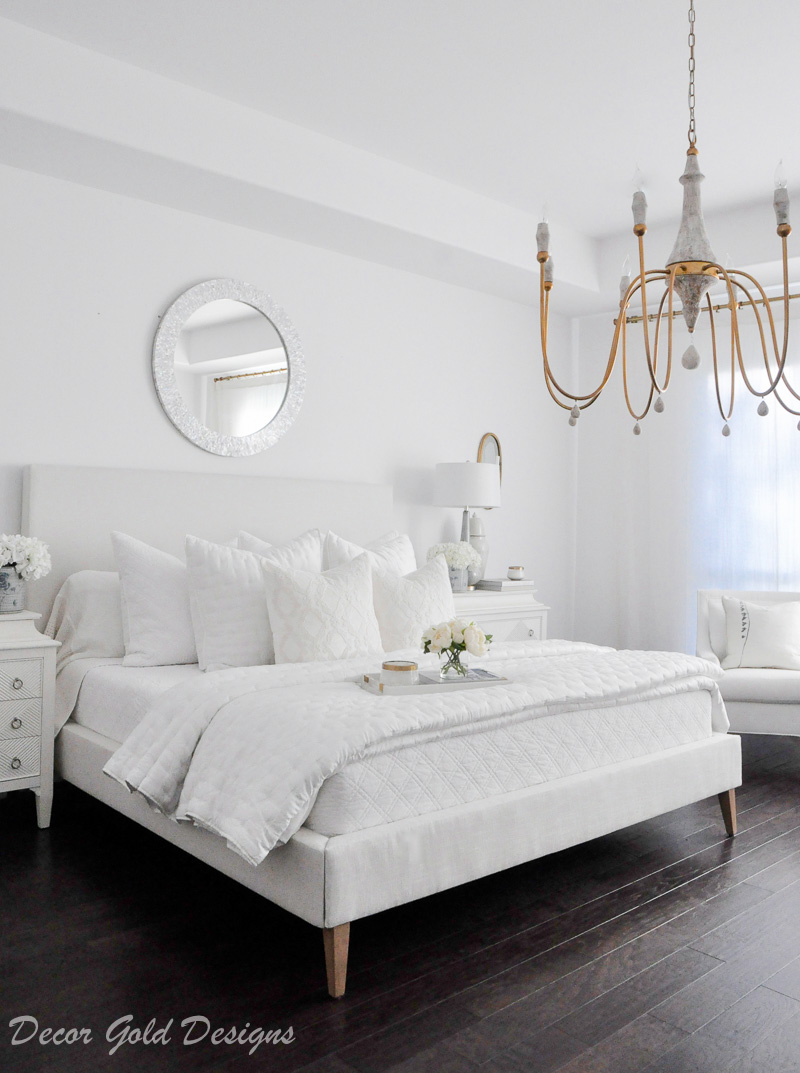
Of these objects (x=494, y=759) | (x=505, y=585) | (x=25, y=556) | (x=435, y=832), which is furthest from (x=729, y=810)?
(x=25, y=556)

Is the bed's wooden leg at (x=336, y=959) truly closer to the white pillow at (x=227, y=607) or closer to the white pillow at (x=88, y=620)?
the white pillow at (x=227, y=607)

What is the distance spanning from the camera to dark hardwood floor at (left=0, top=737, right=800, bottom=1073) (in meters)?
1.79

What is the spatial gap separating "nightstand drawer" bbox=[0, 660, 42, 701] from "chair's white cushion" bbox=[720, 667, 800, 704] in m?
2.82

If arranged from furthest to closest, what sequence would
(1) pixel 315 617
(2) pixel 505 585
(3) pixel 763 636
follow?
(2) pixel 505 585, (3) pixel 763 636, (1) pixel 315 617

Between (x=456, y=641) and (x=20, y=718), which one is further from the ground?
(x=456, y=641)

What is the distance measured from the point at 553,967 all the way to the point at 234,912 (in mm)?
874

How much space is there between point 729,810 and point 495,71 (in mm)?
2792

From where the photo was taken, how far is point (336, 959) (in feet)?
6.50

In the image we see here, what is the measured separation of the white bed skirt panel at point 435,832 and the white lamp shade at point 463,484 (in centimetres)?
197

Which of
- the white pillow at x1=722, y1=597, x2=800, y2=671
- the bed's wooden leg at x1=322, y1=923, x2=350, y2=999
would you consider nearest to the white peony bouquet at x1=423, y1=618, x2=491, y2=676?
the bed's wooden leg at x1=322, y1=923, x2=350, y2=999

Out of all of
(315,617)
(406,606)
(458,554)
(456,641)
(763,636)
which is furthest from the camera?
(458,554)

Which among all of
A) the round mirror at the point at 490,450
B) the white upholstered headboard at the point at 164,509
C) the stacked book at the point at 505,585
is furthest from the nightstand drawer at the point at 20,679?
the round mirror at the point at 490,450

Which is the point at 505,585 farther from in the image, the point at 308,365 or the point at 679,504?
the point at 308,365

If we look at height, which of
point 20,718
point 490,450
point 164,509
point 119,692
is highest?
point 490,450
